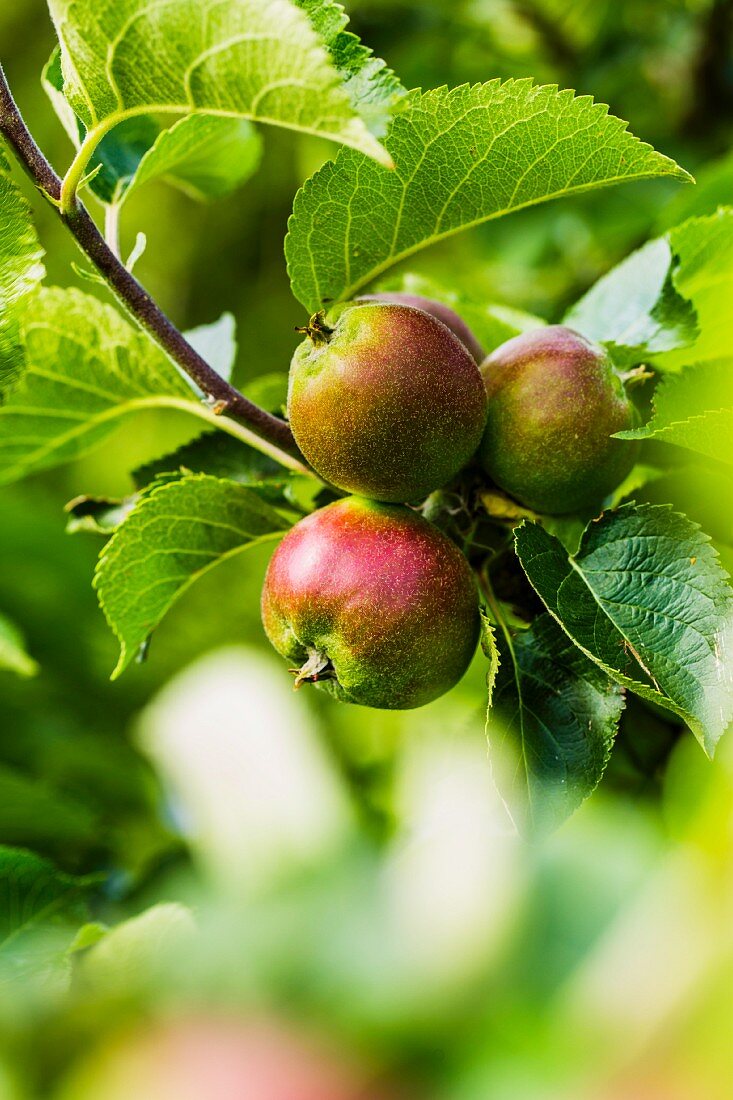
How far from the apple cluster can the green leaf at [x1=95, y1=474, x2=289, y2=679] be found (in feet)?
0.40

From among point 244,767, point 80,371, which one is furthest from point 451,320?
point 244,767

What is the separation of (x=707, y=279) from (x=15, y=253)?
75 centimetres

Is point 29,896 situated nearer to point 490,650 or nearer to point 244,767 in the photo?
point 244,767

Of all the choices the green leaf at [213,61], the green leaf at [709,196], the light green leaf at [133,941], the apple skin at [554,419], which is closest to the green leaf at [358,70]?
the green leaf at [213,61]

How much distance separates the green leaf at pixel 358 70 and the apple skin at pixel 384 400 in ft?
0.61

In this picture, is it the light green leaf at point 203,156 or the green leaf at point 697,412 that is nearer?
the green leaf at point 697,412

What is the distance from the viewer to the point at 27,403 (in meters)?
1.18

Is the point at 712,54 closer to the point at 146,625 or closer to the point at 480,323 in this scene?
the point at 480,323

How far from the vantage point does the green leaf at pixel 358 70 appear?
0.73m

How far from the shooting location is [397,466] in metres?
0.89

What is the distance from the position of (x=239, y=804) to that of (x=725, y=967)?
1.07 metres

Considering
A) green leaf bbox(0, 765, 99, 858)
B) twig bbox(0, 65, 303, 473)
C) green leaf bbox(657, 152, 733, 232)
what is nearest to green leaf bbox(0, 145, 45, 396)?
twig bbox(0, 65, 303, 473)

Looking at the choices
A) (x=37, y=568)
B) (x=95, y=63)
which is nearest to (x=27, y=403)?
(x=95, y=63)

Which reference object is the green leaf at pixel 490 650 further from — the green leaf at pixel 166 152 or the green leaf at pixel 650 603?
the green leaf at pixel 166 152
